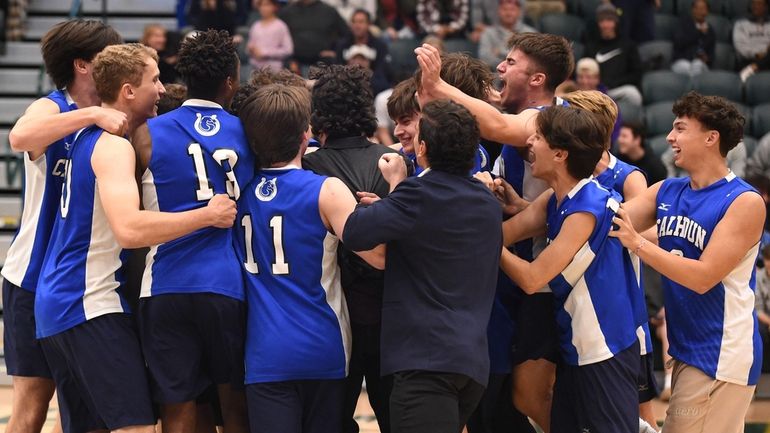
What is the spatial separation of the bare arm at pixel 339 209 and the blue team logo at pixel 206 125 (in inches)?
20.8

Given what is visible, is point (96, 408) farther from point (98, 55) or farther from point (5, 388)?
point (5, 388)

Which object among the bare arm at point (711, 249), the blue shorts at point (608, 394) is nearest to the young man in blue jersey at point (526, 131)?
the blue shorts at point (608, 394)

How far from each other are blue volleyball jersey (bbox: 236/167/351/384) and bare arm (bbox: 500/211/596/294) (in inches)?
30.8

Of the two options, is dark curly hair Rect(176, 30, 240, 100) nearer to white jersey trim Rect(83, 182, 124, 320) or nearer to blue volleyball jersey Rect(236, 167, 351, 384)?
blue volleyball jersey Rect(236, 167, 351, 384)

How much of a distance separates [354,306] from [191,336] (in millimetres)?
699

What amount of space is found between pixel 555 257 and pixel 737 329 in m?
0.94

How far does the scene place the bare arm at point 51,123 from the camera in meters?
4.52

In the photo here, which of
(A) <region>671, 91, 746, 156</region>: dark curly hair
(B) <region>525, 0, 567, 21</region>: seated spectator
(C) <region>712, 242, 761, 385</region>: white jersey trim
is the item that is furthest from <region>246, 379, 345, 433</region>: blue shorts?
(B) <region>525, 0, 567, 21</region>: seated spectator

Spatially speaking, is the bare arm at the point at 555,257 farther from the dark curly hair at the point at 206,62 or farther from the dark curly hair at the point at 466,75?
the dark curly hair at the point at 206,62

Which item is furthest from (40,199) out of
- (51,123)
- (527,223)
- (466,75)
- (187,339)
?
(527,223)

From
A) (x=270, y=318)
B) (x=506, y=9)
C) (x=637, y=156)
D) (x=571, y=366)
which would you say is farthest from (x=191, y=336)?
(x=506, y=9)

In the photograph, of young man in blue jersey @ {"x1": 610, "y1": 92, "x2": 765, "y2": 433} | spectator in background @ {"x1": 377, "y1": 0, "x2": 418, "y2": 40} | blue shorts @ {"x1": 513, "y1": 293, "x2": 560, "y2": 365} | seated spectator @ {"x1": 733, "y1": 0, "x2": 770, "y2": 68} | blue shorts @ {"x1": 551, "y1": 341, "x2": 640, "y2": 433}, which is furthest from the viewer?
spectator in background @ {"x1": 377, "y1": 0, "x2": 418, "y2": 40}

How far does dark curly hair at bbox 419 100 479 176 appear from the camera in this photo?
4285 mm

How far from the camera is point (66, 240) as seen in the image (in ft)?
15.1
